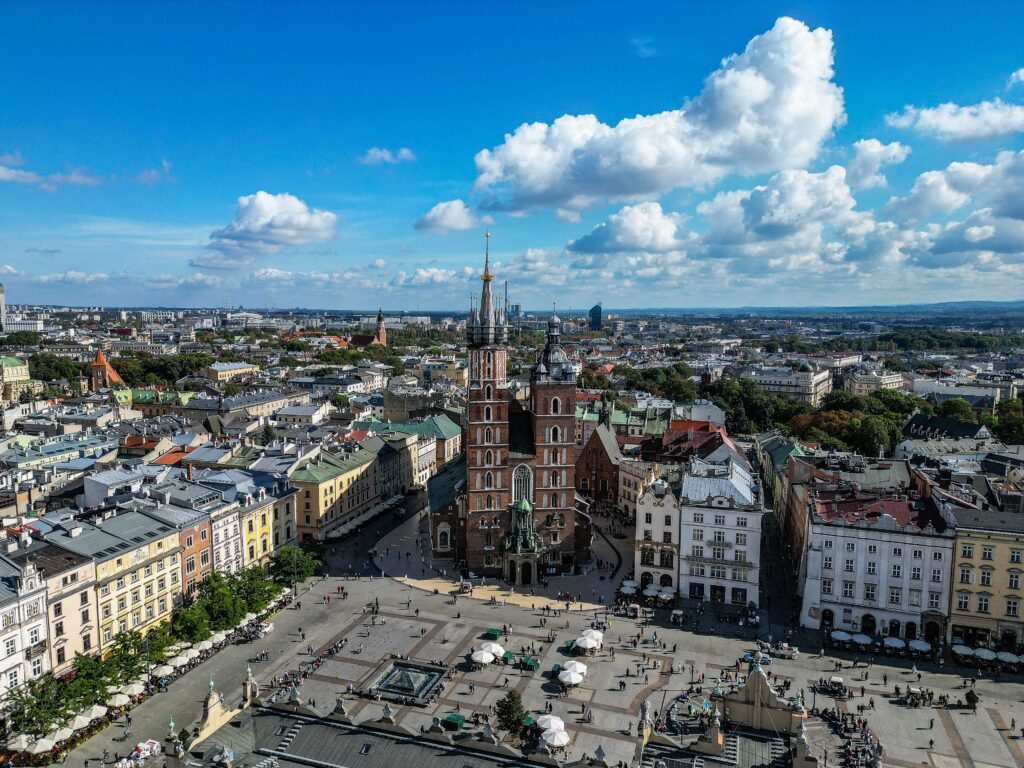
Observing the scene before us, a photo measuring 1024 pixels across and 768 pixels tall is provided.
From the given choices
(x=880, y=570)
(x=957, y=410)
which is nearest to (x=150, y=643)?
(x=880, y=570)

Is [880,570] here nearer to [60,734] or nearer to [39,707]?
[60,734]

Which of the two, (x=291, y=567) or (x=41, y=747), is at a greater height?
(x=291, y=567)

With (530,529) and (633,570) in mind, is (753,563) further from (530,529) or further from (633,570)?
(530,529)

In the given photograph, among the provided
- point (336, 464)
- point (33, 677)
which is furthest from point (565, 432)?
point (33, 677)

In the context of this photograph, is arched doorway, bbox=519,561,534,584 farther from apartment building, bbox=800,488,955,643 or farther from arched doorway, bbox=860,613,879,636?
arched doorway, bbox=860,613,879,636

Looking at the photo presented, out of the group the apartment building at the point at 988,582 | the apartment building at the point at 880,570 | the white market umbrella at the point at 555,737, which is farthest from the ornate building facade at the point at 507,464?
the apartment building at the point at 988,582

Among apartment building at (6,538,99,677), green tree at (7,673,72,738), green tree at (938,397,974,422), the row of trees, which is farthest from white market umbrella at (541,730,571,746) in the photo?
green tree at (938,397,974,422)
